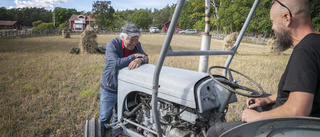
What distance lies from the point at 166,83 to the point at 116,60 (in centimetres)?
87

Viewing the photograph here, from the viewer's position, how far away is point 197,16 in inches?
2021

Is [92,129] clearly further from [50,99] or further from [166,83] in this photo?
[50,99]

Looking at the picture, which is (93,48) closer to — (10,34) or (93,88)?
(93,88)

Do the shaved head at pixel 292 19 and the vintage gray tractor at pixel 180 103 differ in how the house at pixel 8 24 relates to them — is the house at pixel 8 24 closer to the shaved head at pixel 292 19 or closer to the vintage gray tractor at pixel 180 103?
the vintage gray tractor at pixel 180 103

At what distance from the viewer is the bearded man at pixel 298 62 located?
1.21m

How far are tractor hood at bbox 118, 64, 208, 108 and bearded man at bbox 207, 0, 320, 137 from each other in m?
0.55

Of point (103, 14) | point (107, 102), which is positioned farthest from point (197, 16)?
point (107, 102)

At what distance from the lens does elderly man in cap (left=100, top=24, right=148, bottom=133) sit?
2543 millimetres

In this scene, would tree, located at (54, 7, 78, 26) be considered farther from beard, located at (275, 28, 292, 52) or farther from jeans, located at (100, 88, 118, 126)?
beard, located at (275, 28, 292, 52)

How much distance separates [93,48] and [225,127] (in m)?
11.2

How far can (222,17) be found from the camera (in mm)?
35094

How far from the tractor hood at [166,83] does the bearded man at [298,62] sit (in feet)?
1.82

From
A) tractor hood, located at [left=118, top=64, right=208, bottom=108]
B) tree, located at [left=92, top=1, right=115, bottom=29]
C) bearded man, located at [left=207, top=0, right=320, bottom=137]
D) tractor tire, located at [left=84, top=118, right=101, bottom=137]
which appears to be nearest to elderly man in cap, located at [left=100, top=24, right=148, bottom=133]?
tractor hood, located at [left=118, top=64, right=208, bottom=108]

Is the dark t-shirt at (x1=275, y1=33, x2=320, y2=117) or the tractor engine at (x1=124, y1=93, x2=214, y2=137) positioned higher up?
the dark t-shirt at (x1=275, y1=33, x2=320, y2=117)
